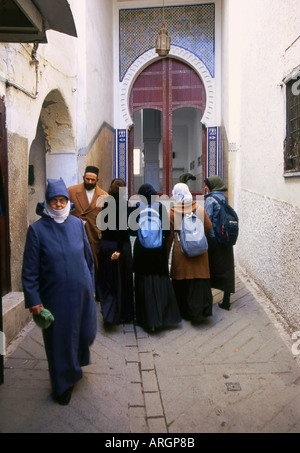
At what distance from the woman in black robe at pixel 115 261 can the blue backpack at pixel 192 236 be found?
1.81 ft

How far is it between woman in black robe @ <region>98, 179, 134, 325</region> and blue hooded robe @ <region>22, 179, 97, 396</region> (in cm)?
113

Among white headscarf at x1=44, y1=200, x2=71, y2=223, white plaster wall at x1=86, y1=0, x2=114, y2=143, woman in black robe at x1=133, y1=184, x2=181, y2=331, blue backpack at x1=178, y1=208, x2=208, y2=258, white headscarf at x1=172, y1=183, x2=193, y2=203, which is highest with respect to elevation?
white plaster wall at x1=86, y1=0, x2=114, y2=143

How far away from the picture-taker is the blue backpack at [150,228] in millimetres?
3500

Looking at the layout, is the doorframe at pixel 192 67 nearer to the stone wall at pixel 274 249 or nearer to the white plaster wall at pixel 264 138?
the white plaster wall at pixel 264 138

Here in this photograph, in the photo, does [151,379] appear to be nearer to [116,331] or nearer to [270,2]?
[116,331]

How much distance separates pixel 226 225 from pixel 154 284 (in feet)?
3.21

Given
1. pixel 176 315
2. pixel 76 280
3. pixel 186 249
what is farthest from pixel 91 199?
pixel 76 280

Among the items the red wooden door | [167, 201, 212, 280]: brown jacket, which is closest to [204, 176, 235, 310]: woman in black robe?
→ [167, 201, 212, 280]: brown jacket

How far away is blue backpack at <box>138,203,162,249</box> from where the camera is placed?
A: 11.5 ft

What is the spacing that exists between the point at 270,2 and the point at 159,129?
952cm

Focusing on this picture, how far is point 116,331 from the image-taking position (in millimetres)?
3697

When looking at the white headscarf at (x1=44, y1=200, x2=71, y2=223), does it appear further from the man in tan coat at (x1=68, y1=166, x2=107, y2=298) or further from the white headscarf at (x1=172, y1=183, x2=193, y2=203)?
the man in tan coat at (x1=68, y1=166, x2=107, y2=298)

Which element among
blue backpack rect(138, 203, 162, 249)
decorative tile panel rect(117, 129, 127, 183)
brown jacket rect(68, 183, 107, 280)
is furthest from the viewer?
decorative tile panel rect(117, 129, 127, 183)

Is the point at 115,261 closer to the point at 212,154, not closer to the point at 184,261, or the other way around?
the point at 184,261
